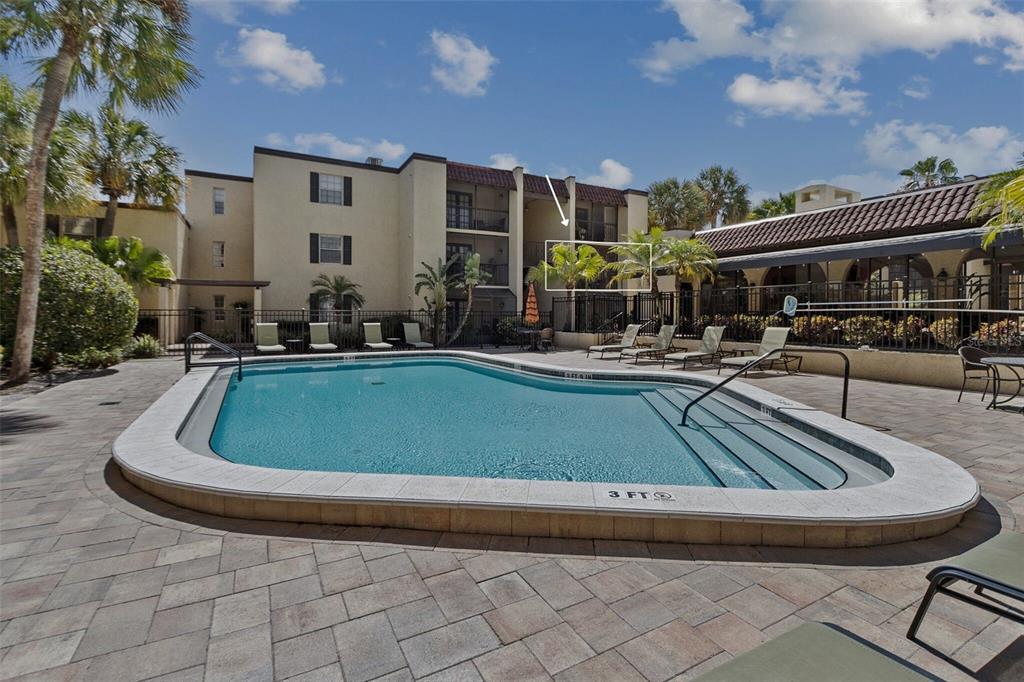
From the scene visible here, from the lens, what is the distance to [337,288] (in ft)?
66.4

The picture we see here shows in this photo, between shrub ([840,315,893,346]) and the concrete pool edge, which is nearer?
the concrete pool edge

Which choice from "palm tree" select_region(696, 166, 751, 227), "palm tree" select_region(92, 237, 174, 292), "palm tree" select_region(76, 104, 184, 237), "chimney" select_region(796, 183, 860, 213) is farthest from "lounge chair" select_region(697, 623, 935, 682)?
"palm tree" select_region(696, 166, 751, 227)

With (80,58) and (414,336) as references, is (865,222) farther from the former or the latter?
(80,58)

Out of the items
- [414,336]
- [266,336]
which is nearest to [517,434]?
[414,336]

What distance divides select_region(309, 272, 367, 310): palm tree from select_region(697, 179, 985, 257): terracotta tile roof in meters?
15.0

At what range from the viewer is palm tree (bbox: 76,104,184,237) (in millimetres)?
16797

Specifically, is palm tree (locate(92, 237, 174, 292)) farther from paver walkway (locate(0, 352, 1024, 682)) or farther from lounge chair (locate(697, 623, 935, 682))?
lounge chair (locate(697, 623, 935, 682))

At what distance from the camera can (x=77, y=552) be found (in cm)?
303

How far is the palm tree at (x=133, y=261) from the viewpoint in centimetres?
1495

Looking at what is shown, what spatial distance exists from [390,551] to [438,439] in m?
3.46

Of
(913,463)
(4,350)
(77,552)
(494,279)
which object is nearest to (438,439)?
(77,552)

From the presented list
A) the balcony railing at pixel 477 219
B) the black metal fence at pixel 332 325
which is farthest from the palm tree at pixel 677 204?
the black metal fence at pixel 332 325

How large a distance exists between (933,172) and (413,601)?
35874 millimetres

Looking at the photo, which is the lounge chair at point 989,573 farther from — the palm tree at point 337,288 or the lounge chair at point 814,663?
the palm tree at point 337,288
